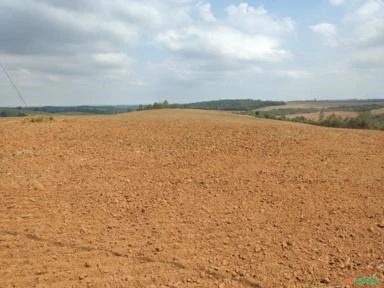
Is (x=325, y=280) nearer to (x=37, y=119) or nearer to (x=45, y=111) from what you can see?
(x=37, y=119)

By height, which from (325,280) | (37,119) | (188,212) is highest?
(37,119)

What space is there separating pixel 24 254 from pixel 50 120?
8361 millimetres

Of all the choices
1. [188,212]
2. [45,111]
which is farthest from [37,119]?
[188,212]

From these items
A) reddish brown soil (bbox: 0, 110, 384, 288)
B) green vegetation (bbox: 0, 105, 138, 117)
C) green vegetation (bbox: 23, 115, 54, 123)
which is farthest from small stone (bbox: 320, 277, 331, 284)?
green vegetation (bbox: 23, 115, 54, 123)

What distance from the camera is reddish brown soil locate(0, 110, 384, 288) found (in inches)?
156

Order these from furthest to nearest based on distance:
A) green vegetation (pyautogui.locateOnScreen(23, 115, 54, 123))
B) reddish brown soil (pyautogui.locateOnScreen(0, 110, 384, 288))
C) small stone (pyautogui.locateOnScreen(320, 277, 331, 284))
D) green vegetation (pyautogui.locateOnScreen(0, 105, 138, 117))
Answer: green vegetation (pyautogui.locateOnScreen(0, 105, 138, 117)) < green vegetation (pyautogui.locateOnScreen(23, 115, 54, 123)) < reddish brown soil (pyautogui.locateOnScreen(0, 110, 384, 288)) < small stone (pyautogui.locateOnScreen(320, 277, 331, 284))

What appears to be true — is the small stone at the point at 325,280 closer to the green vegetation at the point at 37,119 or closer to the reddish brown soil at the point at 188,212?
the reddish brown soil at the point at 188,212

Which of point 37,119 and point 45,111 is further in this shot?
point 45,111

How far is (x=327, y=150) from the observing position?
27.7 ft

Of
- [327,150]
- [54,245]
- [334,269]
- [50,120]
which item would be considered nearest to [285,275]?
[334,269]

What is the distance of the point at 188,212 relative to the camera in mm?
5328

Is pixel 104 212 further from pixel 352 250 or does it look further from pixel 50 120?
pixel 50 120

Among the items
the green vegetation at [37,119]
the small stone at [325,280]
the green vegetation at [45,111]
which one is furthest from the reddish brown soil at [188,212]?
the green vegetation at [37,119]

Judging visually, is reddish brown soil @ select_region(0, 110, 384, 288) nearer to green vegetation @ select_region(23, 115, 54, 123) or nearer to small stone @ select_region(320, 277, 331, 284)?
small stone @ select_region(320, 277, 331, 284)
